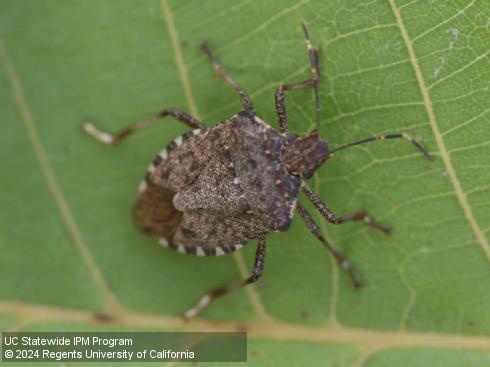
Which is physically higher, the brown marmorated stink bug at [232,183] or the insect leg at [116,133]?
the insect leg at [116,133]

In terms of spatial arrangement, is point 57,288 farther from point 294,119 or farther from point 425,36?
point 425,36

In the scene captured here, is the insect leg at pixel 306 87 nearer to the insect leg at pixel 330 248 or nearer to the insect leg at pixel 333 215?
the insect leg at pixel 333 215

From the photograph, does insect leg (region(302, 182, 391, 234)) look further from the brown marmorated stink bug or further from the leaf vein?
the leaf vein

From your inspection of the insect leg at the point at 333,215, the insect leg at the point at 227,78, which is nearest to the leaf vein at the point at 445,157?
the insect leg at the point at 333,215

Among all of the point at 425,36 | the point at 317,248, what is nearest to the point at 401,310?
the point at 317,248

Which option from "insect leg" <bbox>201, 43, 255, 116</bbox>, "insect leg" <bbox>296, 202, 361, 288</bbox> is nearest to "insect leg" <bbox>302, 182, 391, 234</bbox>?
"insect leg" <bbox>296, 202, 361, 288</bbox>
